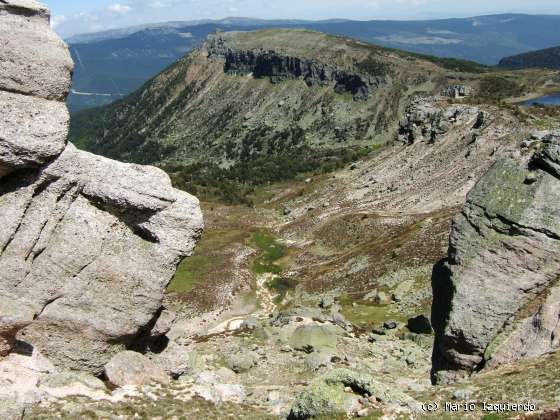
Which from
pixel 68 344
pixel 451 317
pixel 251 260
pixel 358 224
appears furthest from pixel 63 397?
pixel 358 224

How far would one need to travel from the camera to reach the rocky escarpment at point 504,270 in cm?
2664

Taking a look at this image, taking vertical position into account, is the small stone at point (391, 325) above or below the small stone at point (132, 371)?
below

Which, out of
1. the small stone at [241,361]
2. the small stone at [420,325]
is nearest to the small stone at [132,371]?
the small stone at [241,361]

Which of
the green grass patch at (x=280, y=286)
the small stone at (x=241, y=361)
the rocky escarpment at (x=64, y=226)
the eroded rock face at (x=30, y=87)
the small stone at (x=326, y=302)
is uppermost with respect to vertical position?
the eroded rock face at (x=30, y=87)

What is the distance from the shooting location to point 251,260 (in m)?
74.6

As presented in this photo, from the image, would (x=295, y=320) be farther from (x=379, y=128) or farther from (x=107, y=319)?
(x=379, y=128)

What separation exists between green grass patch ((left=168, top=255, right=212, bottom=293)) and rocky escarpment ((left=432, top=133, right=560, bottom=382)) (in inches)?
1501

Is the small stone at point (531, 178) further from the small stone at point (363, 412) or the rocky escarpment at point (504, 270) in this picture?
the small stone at point (363, 412)

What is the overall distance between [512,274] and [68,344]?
73.8 ft

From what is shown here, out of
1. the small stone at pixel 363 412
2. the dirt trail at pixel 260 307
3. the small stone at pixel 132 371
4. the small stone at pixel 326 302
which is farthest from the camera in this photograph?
the small stone at pixel 326 302

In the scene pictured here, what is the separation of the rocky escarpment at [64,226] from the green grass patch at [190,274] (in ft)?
113

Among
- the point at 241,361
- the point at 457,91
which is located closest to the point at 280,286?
the point at 241,361

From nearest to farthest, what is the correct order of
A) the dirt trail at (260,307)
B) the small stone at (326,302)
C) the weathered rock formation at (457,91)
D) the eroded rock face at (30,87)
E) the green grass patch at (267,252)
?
the eroded rock face at (30,87) < the dirt trail at (260,307) < the small stone at (326,302) < the green grass patch at (267,252) < the weathered rock formation at (457,91)

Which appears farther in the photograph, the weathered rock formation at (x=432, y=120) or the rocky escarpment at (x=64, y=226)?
the weathered rock formation at (x=432, y=120)
